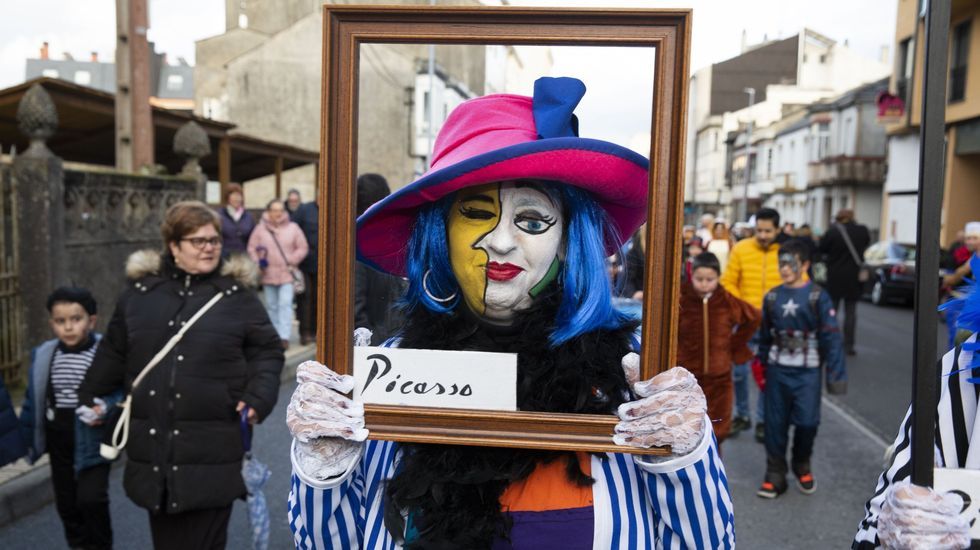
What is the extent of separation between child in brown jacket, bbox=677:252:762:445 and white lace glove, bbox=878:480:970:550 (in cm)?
351

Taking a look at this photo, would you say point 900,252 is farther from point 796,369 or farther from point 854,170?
point 854,170

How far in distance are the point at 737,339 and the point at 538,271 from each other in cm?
397

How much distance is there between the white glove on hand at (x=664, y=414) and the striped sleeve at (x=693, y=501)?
0.23ft

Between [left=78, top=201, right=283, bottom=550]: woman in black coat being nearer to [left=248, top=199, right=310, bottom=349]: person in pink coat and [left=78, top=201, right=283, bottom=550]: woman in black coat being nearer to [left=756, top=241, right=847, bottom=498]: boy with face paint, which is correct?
[left=756, top=241, right=847, bottom=498]: boy with face paint

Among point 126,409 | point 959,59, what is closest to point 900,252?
point 959,59

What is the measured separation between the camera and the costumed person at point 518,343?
1.47 metres

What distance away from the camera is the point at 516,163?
148 cm

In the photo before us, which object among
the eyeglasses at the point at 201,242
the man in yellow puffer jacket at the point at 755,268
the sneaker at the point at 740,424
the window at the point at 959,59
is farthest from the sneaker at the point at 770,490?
the window at the point at 959,59

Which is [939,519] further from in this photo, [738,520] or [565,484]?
[738,520]

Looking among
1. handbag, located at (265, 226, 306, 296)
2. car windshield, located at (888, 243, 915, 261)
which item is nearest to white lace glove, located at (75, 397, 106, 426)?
handbag, located at (265, 226, 306, 296)

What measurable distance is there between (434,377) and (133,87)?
318 inches

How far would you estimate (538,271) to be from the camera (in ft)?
5.11

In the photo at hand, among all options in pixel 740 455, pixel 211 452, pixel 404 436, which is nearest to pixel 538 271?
pixel 404 436

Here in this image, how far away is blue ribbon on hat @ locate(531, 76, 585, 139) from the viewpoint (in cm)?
147
